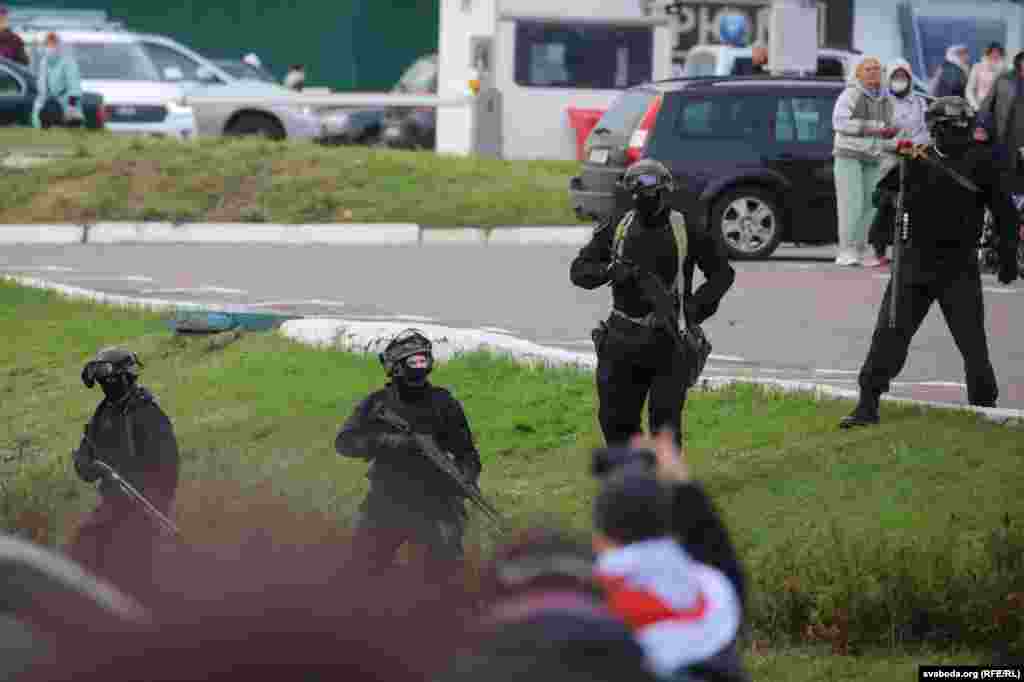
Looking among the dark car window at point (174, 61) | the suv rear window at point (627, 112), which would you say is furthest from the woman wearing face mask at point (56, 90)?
the suv rear window at point (627, 112)

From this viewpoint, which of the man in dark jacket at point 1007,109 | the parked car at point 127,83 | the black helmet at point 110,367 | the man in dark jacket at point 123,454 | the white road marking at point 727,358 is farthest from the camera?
the parked car at point 127,83

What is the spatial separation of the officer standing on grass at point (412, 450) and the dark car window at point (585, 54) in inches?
869

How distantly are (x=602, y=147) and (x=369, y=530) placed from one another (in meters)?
12.3

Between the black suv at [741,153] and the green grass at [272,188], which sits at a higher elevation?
the black suv at [741,153]

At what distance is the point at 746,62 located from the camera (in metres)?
29.6

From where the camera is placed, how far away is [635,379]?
10.1 m

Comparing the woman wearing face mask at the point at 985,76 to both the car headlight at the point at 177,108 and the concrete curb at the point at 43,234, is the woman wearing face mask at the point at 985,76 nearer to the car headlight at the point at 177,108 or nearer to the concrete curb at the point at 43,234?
the concrete curb at the point at 43,234

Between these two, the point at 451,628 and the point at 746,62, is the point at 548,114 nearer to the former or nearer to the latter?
the point at 746,62

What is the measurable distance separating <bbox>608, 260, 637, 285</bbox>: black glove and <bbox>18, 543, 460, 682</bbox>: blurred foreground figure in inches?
190

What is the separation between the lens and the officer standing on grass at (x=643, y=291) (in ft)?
32.4

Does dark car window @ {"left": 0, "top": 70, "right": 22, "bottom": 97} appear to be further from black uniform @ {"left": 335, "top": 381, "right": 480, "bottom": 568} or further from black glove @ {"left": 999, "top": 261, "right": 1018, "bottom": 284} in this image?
black uniform @ {"left": 335, "top": 381, "right": 480, "bottom": 568}

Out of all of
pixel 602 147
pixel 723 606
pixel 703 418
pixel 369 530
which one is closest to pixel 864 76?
pixel 602 147

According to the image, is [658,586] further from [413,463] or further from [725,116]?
[725,116]

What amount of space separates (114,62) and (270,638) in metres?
28.2
